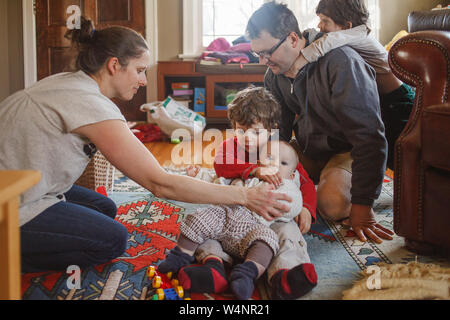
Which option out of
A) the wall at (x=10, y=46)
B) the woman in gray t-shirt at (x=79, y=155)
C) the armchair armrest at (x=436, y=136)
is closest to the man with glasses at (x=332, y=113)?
the armchair armrest at (x=436, y=136)

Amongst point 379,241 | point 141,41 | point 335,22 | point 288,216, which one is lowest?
point 379,241

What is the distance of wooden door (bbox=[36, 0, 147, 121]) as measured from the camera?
4.32 m

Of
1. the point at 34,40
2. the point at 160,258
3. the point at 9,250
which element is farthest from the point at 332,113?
the point at 34,40

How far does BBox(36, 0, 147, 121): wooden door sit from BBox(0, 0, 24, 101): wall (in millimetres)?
246

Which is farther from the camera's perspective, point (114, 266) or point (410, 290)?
point (114, 266)

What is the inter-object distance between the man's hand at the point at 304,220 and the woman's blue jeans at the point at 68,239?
57 centimetres

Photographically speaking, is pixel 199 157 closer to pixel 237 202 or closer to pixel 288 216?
pixel 288 216

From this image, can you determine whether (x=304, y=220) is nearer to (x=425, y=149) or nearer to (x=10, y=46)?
(x=425, y=149)

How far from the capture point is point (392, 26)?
4434 mm

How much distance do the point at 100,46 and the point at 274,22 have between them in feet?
2.23

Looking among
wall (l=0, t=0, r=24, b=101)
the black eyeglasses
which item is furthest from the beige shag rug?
wall (l=0, t=0, r=24, b=101)

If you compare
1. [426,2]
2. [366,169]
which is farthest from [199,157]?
[426,2]

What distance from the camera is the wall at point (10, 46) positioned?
14.6 ft

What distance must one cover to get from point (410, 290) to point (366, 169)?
56cm
